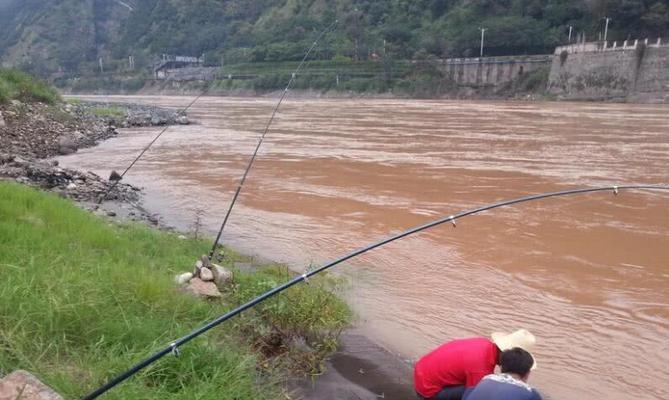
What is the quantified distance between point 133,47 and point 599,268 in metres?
143

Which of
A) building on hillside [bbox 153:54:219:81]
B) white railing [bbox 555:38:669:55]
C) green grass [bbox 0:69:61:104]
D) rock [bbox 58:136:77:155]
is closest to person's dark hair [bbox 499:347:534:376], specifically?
rock [bbox 58:136:77:155]

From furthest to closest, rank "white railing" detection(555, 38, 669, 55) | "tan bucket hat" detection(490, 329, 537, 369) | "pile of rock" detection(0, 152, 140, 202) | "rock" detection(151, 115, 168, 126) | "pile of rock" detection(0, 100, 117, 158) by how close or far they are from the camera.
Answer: "white railing" detection(555, 38, 669, 55)
"rock" detection(151, 115, 168, 126)
"pile of rock" detection(0, 100, 117, 158)
"pile of rock" detection(0, 152, 140, 202)
"tan bucket hat" detection(490, 329, 537, 369)

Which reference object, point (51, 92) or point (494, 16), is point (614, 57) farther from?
point (51, 92)

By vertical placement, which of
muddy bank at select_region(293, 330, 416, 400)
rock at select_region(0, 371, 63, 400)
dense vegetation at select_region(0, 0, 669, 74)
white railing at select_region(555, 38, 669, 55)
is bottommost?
muddy bank at select_region(293, 330, 416, 400)

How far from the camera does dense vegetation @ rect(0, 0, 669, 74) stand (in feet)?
207

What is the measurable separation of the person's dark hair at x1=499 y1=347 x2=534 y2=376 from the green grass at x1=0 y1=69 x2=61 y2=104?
16.4 meters

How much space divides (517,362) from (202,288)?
250 cm

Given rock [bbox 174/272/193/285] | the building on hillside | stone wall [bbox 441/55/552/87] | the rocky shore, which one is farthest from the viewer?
the building on hillside

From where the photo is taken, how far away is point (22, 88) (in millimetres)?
18766

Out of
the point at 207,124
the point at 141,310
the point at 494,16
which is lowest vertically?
the point at 207,124

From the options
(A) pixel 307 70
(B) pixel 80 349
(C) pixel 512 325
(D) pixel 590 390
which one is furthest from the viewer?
(A) pixel 307 70

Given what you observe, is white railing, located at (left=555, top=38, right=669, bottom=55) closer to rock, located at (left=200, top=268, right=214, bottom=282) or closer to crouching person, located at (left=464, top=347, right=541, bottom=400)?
rock, located at (left=200, top=268, right=214, bottom=282)

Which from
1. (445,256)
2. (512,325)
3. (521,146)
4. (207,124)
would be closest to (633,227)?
(445,256)

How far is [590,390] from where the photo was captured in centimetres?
409
